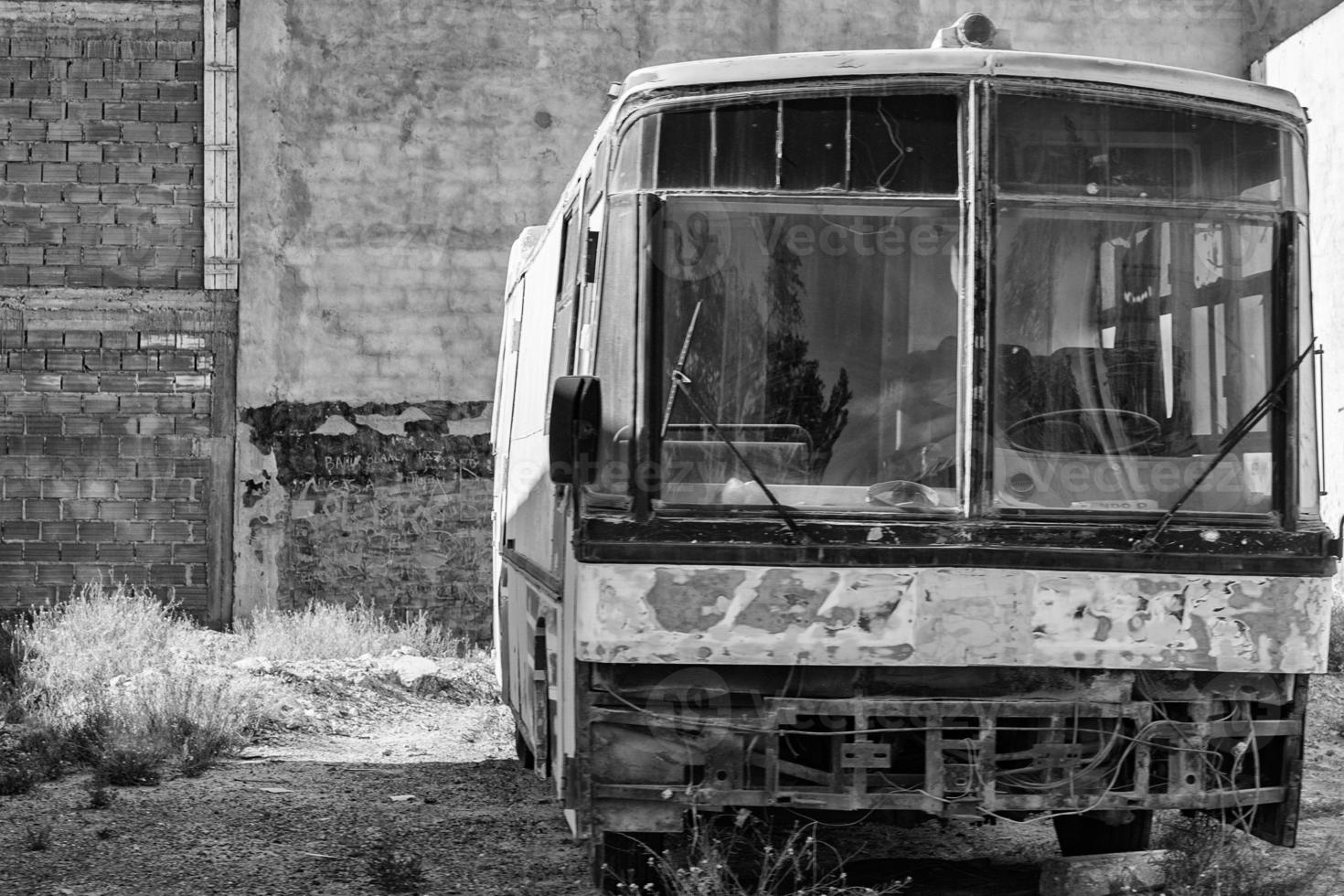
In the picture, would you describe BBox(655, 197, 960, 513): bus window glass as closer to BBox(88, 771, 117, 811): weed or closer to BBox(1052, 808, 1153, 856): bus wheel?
BBox(1052, 808, 1153, 856): bus wheel

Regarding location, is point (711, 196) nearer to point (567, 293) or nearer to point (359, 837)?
point (567, 293)

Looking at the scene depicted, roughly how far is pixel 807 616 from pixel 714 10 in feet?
42.5

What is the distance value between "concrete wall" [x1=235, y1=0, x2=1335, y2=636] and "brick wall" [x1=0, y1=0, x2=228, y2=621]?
18.5 inches

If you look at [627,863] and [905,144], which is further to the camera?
[627,863]

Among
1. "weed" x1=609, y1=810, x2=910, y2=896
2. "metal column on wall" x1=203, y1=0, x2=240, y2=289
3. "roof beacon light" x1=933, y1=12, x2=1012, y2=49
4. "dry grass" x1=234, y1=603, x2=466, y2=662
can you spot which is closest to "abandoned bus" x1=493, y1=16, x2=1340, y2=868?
"weed" x1=609, y1=810, x2=910, y2=896

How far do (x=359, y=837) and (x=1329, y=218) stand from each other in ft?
37.1

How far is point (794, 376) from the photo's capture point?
521cm

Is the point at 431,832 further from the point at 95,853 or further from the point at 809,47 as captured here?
the point at 809,47

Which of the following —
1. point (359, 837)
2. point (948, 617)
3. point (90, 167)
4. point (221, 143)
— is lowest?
point (359, 837)

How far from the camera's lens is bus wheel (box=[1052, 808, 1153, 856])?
6.20 meters

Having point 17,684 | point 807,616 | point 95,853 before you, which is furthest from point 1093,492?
point 17,684

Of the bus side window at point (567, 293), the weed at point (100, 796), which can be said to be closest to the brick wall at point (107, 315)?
the weed at point (100, 796)

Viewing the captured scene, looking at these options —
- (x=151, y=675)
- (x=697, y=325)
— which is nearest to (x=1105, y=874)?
(x=697, y=325)

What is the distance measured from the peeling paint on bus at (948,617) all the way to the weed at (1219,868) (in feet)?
2.29
